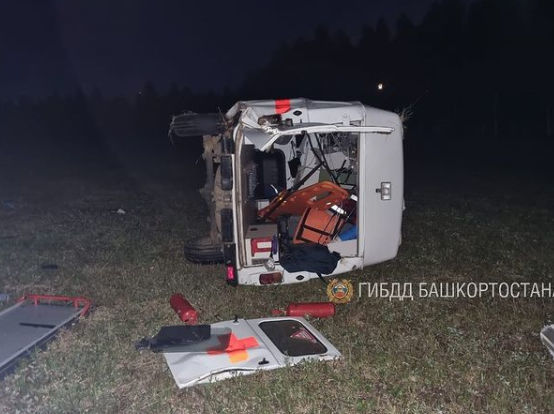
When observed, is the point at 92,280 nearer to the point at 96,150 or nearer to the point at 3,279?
the point at 3,279

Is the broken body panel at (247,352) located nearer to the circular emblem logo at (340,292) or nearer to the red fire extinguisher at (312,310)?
the red fire extinguisher at (312,310)

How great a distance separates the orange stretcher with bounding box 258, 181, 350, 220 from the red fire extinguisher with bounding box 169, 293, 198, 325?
195 centimetres

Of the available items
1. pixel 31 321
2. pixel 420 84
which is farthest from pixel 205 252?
pixel 420 84

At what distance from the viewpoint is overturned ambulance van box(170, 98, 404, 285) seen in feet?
18.3

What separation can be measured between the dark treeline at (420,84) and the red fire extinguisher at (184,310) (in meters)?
26.0

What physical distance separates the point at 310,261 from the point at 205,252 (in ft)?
5.42

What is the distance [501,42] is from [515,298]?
39832mm

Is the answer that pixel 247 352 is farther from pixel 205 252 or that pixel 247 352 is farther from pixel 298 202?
pixel 298 202

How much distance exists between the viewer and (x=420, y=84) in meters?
41.4

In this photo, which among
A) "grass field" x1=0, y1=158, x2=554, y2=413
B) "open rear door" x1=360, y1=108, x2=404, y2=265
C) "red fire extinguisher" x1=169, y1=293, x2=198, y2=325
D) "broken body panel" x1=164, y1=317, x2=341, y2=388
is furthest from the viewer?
"open rear door" x1=360, y1=108, x2=404, y2=265

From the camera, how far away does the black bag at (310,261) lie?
5.79 meters

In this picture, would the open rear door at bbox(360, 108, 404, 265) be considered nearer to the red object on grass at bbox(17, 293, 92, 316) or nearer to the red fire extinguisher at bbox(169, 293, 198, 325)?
the red fire extinguisher at bbox(169, 293, 198, 325)

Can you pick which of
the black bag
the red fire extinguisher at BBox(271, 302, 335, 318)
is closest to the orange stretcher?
the black bag

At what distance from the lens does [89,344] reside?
4699 millimetres
